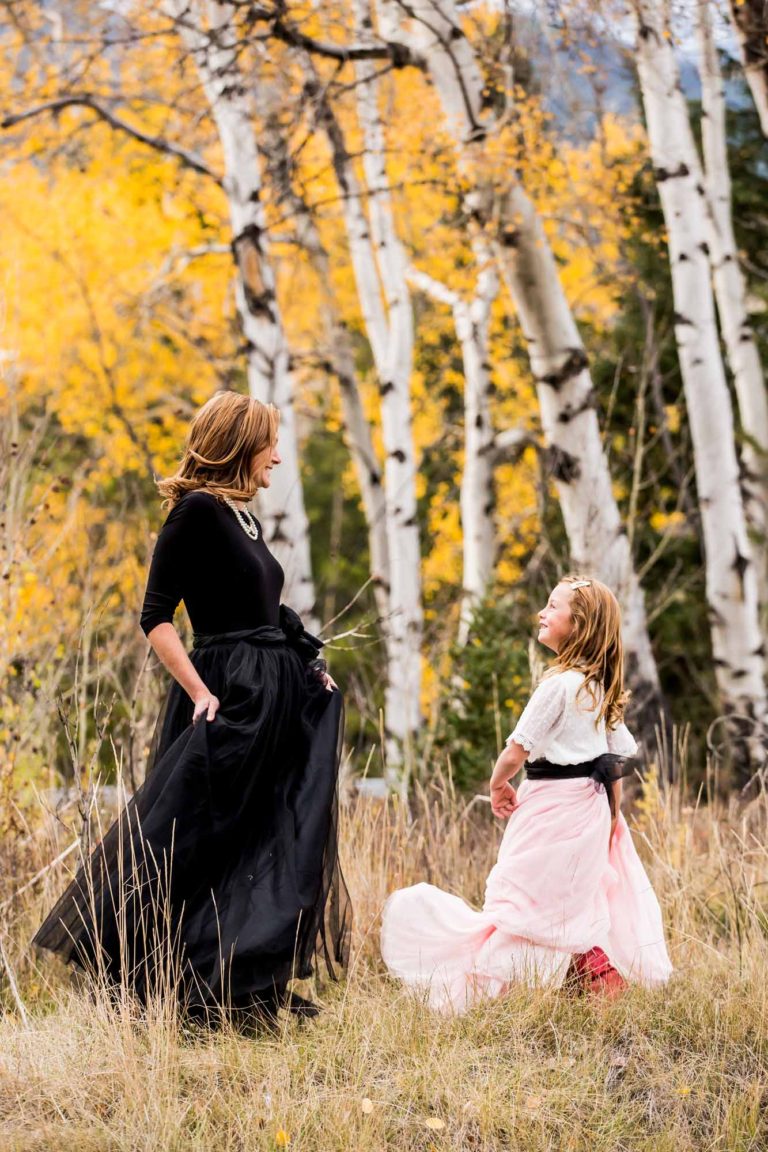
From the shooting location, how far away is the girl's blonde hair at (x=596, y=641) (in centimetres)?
321

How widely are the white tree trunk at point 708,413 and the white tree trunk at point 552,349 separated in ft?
2.49

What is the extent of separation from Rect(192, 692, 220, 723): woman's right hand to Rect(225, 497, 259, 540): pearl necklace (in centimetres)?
45

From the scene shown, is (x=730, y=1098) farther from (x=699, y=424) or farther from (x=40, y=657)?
(x=699, y=424)

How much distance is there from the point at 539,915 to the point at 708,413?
3.89 m

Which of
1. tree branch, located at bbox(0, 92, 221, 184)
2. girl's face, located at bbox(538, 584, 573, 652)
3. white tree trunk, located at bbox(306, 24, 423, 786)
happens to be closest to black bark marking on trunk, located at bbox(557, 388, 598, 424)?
tree branch, located at bbox(0, 92, 221, 184)

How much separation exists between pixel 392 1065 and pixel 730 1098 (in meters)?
0.81

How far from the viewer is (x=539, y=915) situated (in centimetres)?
315

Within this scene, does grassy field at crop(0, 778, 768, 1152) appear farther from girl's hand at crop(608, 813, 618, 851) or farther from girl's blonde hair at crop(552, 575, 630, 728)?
girl's blonde hair at crop(552, 575, 630, 728)

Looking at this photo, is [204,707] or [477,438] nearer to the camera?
[204,707]

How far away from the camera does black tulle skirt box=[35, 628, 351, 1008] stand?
304 centimetres

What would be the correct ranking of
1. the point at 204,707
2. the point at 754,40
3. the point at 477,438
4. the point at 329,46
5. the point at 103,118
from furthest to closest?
the point at 477,438 < the point at 103,118 < the point at 329,46 < the point at 754,40 < the point at 204,707

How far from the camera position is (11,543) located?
4.17m

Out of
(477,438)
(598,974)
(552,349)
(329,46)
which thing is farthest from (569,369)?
(477,438)

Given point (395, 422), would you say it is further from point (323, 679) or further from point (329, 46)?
point (323, 679)
